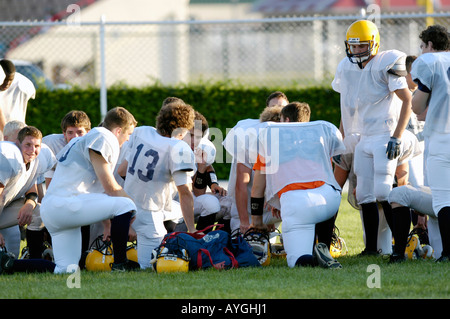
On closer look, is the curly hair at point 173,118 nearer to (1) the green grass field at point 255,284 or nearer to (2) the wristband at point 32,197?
(1) the green grass field at point 255,284

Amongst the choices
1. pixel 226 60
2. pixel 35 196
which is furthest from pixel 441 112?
pixel 226 60

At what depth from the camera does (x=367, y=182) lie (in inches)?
259

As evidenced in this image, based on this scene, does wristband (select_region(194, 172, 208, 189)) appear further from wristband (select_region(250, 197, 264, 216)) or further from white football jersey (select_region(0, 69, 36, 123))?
white football jersey (select_region(0, 69, 36, 123))

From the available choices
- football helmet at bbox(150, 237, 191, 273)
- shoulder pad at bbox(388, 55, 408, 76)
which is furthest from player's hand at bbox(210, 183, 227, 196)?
shoulder pad at bbox(388, 55, 408, 76)

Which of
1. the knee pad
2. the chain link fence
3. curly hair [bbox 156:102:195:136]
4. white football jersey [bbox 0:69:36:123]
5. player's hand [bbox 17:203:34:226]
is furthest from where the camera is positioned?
the chain link fence

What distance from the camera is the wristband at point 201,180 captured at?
7.28 m

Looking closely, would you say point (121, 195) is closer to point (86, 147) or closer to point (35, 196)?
point (86, 147)

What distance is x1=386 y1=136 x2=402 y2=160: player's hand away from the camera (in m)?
6.33

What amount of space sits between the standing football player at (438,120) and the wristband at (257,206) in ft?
4.51

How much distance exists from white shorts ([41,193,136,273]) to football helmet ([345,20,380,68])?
2415mm

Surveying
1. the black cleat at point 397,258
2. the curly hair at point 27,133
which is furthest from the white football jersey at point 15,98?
the black cleat at point 397,258

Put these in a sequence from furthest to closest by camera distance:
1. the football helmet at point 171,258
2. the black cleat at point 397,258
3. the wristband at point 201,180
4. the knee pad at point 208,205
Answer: the wristband at point 201,180, the knee pad at point 208,205, the black cleat at point 397,258, the football helmet at point 171,258

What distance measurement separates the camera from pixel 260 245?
605cm
